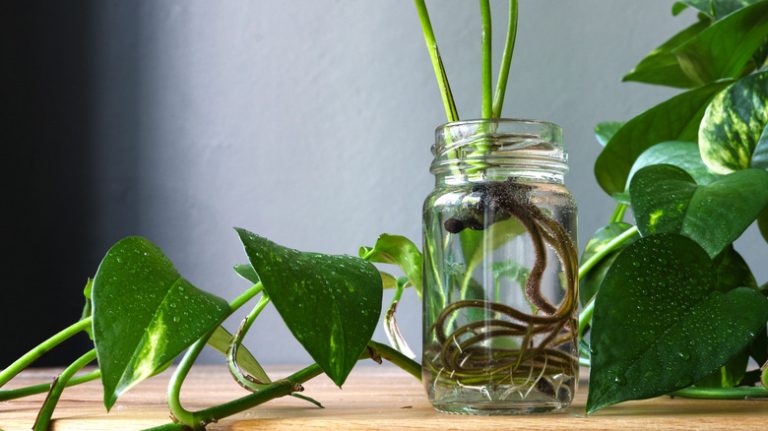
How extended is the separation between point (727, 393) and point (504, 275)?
0.39 ft

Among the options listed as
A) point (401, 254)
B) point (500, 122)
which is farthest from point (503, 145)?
point (401, 254)

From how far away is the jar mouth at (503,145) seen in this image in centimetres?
33

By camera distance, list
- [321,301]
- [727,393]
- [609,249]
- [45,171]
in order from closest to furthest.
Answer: [321,301]
[727,393]
[609,249]
[45,171]

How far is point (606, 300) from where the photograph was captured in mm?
298

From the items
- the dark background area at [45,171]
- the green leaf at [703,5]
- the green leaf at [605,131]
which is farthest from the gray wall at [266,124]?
the green leaf at [703,5]

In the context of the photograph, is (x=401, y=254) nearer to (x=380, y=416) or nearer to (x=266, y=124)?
(x=380, y=416)

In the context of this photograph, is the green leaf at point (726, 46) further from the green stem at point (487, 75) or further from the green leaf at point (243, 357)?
the green leaf at point (243, 357)

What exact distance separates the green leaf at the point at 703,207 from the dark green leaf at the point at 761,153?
5 centimetres

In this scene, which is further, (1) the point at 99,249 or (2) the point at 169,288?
(1) the point at 99,249

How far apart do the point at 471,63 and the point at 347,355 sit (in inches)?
44.9

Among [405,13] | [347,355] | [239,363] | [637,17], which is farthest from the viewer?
[405,13]

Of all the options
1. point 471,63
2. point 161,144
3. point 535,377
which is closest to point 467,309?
point 535,377

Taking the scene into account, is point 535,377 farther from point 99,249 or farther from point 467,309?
point 99,249

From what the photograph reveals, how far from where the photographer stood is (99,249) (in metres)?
1.40
